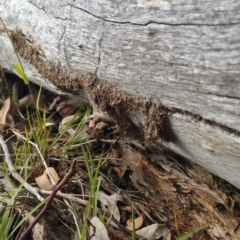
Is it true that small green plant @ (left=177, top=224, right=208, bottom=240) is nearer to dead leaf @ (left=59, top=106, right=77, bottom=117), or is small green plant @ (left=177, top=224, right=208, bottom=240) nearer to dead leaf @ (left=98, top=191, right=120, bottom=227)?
dead leaf @ (left=98, top=191, right=120, bottom=227)

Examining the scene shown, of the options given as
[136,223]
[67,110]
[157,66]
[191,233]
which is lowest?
[136,223]

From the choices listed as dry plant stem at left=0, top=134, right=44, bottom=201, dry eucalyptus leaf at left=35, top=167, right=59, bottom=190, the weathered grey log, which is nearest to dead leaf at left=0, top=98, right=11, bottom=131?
dry plant stem at left=0, top=134, right=44, bottom=201

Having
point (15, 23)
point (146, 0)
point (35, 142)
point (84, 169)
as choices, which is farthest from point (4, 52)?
point (146, 0)

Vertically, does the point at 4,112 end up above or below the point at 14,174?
above

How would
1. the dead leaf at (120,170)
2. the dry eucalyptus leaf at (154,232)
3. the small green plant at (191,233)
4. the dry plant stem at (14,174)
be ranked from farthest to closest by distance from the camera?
the dead leaf at (120,170), the dry plant stem at (14,174), the dry eucalyptus leaf at (154,232), the small green plant at (191,233)

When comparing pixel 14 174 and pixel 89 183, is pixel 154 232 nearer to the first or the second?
pixel 89 183

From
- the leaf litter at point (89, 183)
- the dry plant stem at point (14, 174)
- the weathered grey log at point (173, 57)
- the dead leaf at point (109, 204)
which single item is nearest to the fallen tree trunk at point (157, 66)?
the weathered grey log at point (173, 57)

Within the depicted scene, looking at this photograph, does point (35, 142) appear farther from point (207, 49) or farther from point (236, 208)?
point (207, 49)

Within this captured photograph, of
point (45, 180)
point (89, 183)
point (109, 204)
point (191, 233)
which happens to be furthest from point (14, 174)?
point (191, 233)

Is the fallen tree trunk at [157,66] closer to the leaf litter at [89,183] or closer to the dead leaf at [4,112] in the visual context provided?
the leaf litter at [89,183]
